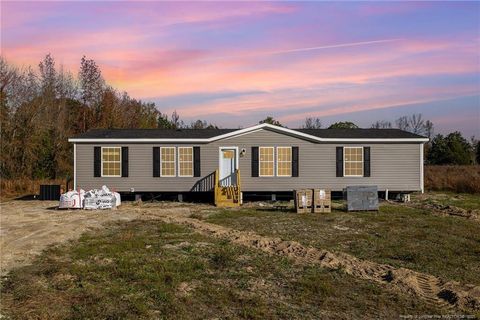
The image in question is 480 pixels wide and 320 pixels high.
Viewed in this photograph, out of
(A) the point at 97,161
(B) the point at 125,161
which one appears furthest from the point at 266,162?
(A) the point at 97,161

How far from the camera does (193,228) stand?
13391mm

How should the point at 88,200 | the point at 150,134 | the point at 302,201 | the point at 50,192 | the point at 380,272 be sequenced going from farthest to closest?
the point at 50,192
the point at 150,134
the point at 88,200
the point at 302,201
the point at 380,272

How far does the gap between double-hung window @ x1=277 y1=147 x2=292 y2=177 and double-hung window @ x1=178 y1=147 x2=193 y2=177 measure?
13.0 feet

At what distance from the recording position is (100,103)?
3984 centimetres

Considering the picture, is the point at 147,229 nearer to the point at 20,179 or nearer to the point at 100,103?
the point at 20,179

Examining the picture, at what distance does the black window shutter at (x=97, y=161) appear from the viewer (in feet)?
69.7

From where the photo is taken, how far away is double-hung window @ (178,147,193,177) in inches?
840

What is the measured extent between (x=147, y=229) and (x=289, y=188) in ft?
31.1

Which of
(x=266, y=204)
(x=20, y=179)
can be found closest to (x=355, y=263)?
(x=266, y=204)

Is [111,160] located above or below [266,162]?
above

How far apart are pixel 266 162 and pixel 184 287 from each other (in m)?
14.3

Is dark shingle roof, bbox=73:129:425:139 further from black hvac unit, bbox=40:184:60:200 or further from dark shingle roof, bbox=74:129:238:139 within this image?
black hvac unit, bbox=40:184:60:200

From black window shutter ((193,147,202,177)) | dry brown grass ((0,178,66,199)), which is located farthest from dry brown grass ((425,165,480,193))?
dry brown grass ((0,178,66,199))

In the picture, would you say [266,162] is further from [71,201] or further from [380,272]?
[380,272]
